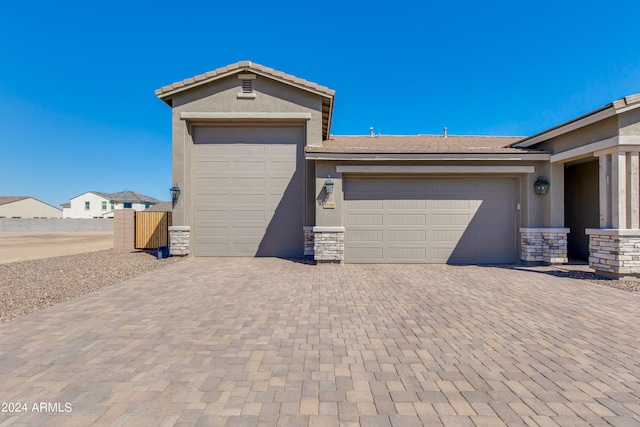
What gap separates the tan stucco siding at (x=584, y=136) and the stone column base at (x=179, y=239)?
12.0 meters

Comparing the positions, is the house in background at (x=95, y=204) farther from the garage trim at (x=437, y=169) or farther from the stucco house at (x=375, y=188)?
the garage trim at (x=437, y=169)

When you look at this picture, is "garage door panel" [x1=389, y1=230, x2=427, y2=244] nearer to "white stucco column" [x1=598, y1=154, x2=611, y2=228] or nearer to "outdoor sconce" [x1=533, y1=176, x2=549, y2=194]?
"outdoor sconce" [x1=533, y1=176, x2=549, y2=194]

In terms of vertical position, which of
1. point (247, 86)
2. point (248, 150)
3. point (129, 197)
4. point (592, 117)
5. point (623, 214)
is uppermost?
point (247, 86)

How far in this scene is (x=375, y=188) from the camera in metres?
9.13

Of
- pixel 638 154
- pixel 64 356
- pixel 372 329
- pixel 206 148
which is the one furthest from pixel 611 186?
pixel 206 148

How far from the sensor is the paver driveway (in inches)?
92.3

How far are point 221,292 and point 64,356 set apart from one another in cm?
273

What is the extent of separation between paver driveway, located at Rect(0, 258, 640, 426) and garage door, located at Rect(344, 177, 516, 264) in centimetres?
335

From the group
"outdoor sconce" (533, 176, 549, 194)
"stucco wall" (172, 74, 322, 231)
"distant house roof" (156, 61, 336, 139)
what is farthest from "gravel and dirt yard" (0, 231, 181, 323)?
"outdoor sconce" (533, 176, 549, 194)

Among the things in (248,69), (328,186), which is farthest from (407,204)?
(248,69)

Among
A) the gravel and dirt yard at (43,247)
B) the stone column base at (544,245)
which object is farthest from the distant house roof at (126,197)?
the stone column base at (544,245)

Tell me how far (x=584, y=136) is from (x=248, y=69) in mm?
10168

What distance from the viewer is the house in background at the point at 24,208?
4578 cm

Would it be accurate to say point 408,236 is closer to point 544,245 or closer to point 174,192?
point 544,245
